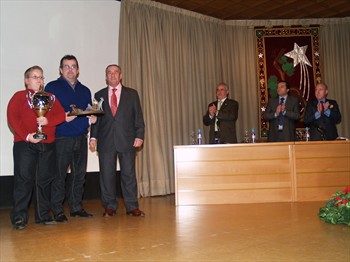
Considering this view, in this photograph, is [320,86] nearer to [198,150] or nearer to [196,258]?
[198,150]

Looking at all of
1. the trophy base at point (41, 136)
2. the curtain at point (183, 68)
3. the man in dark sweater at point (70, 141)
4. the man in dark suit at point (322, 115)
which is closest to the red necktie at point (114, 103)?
the man in dark sweater at point (70, 141)

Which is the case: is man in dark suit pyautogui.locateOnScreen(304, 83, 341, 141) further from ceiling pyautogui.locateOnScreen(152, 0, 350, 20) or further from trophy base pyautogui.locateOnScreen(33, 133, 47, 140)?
trophy base pyautogui.locateOnScreen(33, 133, 47, 140)

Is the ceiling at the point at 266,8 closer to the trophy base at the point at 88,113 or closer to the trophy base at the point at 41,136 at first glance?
the trophy base at the point at 88,113

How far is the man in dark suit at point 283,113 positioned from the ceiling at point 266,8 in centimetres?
188

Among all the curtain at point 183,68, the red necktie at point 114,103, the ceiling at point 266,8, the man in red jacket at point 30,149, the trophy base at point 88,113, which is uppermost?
the ceiling at point 266,8

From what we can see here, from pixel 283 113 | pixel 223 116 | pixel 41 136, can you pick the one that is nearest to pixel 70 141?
pixel 41 136

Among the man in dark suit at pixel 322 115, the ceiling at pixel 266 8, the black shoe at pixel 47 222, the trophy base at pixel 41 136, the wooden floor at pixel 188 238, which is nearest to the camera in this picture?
the wooden floor at pixel 188 238

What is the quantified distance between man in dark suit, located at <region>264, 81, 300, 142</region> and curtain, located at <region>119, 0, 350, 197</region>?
5.58ft

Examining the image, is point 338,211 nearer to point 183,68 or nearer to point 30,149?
point 30,149

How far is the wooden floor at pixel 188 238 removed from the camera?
8.06ft

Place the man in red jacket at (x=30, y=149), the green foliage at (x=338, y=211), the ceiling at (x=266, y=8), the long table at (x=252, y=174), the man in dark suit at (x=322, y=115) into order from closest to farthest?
the green foliage at (x=338, y=211) → the man in red jacket at (x=30, y=149) → the long table at (x=252, y=174) → the man in dark suit at (x=322, y=115) → the ceiling at (x=266, y=8)

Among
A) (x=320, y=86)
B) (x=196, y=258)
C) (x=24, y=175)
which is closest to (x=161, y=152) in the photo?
(x=320, y=86)

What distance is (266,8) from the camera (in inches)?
270

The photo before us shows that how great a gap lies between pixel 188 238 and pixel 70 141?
5.34ft
